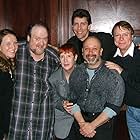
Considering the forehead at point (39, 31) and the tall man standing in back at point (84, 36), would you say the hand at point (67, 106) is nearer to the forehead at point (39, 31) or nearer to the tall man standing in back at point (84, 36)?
the tall man standing in back at point (84, 36)

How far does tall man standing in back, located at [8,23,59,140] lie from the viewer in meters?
2.84

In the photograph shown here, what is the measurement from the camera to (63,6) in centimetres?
399

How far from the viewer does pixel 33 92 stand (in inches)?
112

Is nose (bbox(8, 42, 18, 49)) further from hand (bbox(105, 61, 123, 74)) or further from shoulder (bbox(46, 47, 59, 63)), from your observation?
hand (bbox(105, 61, 123, 74))

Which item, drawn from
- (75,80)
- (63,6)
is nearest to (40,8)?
(63,6)

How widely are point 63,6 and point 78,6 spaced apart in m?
0.17

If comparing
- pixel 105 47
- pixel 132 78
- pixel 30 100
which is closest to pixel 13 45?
pixel 30 100

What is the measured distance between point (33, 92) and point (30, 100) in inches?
2.7

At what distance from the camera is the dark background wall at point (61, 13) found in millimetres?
3957

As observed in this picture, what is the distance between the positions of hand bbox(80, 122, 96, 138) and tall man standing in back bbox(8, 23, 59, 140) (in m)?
0.34

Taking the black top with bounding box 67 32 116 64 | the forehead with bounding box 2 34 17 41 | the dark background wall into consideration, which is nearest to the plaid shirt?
the forehead with bounding box 2 34 17 41

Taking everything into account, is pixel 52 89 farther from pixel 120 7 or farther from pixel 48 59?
pixel 120 7

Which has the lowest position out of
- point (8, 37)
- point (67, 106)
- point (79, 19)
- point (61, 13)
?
point (67, 106)

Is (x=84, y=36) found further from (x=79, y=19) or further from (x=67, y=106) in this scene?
(x=67, y=106)
